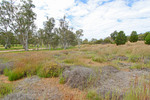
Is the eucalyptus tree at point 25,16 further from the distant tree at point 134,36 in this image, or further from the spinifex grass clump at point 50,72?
the distant tree at point 134,36

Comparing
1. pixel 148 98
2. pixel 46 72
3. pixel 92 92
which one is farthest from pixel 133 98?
pixel 46 72

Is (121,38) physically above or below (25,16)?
below

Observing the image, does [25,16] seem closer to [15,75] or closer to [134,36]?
[15,75]

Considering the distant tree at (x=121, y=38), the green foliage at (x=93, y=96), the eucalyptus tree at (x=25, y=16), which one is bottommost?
the green foliage at (x=93, y=96)

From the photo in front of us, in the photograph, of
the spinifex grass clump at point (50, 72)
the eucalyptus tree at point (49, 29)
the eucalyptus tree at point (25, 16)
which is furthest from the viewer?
the eucalyptus tree at point (49, 29)

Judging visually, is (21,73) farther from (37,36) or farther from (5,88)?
(37,36)

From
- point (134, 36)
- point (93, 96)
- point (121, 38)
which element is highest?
point (134, 36)

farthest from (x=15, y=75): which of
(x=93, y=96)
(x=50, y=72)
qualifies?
(x=93, y=96)

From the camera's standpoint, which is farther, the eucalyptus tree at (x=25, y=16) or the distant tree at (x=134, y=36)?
the distant tree at (x=134, y=36)

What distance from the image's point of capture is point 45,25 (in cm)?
3014

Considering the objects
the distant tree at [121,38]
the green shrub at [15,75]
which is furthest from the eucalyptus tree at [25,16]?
the distant tree at [121,38]

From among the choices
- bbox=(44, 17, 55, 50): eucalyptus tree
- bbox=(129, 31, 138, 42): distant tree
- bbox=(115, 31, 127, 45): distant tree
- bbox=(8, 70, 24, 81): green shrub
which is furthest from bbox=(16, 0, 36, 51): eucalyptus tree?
bbox=(129, 31, 138, 42): distant tree

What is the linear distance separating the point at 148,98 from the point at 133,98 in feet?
1.11

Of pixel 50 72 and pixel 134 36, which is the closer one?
pixel 50 72
